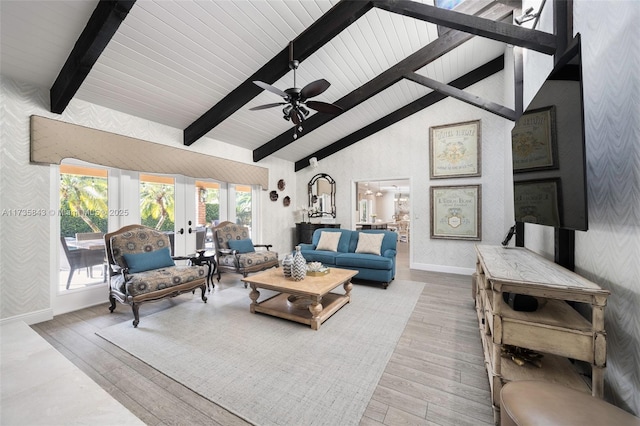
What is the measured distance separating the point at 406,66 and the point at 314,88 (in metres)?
2.28

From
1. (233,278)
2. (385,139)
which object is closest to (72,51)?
(233,278)

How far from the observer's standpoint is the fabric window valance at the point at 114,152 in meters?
2.89

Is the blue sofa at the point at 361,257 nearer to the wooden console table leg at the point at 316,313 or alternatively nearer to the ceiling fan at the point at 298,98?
the wooden console table leg at the point at 316,313

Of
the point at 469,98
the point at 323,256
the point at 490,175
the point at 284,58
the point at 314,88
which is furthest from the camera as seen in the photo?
the point at 490,175

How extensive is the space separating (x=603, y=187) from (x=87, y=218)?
5213 mm

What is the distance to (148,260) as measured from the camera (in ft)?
10.8

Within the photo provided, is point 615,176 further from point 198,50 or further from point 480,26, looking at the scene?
point 198,50

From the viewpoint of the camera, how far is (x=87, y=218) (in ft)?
11.3

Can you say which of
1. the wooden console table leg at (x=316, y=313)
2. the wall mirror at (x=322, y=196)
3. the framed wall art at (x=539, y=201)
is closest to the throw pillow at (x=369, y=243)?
the wooden console table leg at (x=316, y=313)

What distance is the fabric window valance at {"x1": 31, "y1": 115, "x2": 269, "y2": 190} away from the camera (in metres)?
2.89

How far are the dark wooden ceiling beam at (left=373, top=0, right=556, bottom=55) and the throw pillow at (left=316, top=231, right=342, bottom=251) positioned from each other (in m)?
3.49

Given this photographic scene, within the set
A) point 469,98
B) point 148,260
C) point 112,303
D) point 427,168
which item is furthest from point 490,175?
point 112,303

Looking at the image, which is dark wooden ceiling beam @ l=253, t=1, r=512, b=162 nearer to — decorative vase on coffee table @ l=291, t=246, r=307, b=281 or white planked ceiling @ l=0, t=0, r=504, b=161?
white planked ceiling @ l=0, t=0, r=504, b=161

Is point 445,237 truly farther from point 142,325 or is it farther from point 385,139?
point 142,325
